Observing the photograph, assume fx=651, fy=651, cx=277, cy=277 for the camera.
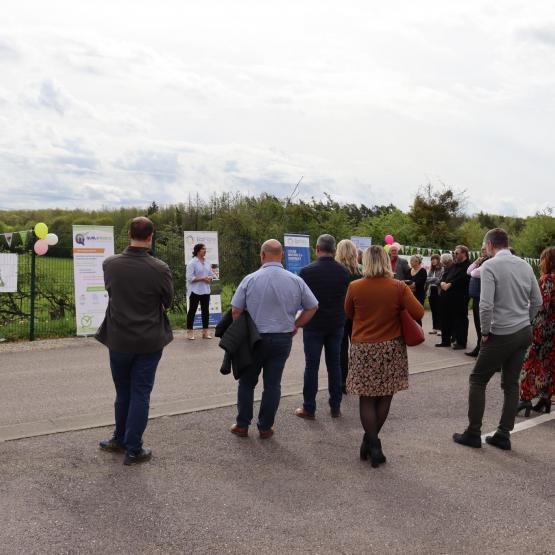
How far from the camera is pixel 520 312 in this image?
5.94m

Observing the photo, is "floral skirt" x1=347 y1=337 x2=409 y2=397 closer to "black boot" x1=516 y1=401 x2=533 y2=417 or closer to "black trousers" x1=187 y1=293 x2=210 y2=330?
"black boot" x1=516 y1=401 x2=533 y2=417

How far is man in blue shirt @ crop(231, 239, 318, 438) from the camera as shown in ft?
19.4

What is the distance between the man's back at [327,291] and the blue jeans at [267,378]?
0.78 m

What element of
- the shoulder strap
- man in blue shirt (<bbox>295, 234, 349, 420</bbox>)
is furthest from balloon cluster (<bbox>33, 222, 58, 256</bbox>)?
the shoulder strap

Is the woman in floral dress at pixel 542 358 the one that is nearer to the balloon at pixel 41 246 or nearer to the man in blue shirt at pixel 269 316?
the man in blue shirt at pixel 269 316

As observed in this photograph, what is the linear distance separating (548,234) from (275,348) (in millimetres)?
38885

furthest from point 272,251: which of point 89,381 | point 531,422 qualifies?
point 89,381

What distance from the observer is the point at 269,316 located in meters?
5.91

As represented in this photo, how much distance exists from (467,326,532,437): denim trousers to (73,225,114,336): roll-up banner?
7960mm

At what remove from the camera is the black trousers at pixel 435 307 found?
45.5 ft

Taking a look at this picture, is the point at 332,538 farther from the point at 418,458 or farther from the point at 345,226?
the point at 345,226

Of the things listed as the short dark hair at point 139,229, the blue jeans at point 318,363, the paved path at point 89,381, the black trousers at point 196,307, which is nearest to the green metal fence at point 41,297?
the paved path at point 89,381

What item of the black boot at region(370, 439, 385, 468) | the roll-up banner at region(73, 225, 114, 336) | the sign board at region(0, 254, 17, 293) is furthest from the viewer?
the roll-up banner at region(73, 225, 114, 336)

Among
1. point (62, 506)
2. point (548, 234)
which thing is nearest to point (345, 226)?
point (548, 234)
